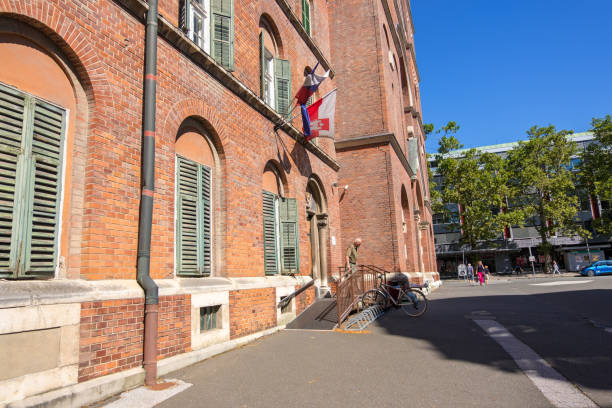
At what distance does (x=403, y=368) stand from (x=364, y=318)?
3853 millimetres

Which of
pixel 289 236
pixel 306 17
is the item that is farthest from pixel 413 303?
pixel 306 17

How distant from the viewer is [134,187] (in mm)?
5781

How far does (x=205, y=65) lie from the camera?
7668 millimetres

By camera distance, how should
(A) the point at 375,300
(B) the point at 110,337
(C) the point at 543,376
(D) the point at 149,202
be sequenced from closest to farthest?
(B) the point at 110,337, (C) the point at 543,376, (D) the point at 149,202, (A) the point at 375,300

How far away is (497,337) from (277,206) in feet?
17.9

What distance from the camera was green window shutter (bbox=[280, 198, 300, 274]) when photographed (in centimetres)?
1004

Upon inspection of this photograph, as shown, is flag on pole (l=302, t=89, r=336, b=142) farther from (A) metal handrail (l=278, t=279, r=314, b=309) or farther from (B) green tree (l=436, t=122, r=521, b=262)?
(B) green tree (l=436, t=122, r=521, b=262)

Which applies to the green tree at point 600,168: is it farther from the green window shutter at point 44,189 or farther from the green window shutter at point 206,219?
the green window shutter at point 44,189

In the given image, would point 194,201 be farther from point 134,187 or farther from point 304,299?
point 304,299

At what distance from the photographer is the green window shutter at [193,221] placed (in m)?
6.73

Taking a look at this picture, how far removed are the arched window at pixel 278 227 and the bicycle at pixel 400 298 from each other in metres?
2.06

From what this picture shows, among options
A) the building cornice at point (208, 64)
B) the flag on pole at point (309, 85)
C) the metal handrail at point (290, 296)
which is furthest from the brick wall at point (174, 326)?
the flag on pole at point (309, 85)

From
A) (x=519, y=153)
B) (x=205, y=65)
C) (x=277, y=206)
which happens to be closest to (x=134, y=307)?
(x=205, y=65)

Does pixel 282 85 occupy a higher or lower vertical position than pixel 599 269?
higher
